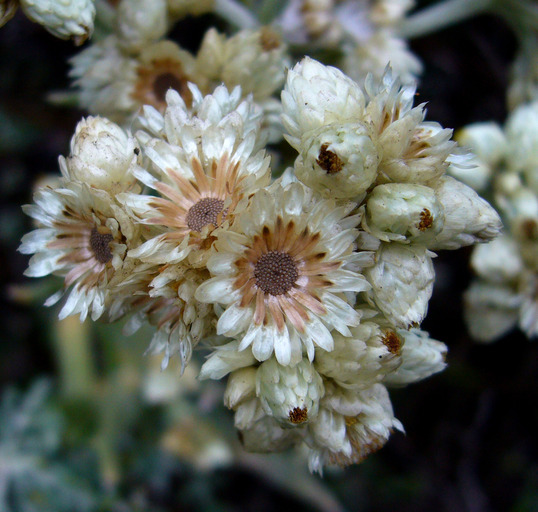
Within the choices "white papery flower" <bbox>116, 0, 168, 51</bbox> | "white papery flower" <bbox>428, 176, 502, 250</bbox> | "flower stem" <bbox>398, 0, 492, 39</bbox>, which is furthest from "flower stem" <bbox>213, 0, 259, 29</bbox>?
"white papery flower" <bbox>428, 176, 502, 250</bbox>

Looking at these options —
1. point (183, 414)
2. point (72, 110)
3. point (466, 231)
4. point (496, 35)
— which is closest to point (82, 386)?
point (183, 414)

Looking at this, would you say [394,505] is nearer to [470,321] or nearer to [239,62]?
[470,321]

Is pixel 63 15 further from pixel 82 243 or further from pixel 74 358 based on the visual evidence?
pixel 74 358

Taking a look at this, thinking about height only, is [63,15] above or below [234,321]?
above

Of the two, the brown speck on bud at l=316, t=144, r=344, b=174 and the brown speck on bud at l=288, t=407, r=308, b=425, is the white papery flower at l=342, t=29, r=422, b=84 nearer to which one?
the brown speck on bud at l=316, t=144, r=344, b=174

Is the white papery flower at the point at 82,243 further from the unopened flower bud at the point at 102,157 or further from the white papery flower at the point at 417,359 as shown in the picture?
the white papery flower at the point at 417,359

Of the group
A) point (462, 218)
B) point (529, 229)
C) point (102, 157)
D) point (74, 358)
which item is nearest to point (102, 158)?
point (102, 157)

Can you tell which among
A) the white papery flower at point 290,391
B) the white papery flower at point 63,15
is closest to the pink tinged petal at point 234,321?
the white papery flower at point 290,391
